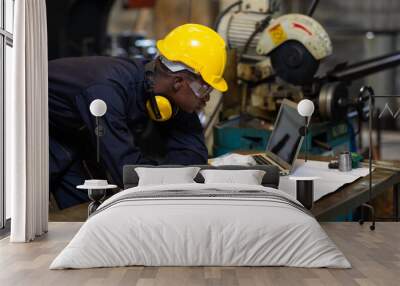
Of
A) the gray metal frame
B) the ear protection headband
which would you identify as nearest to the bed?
the gray metal frame

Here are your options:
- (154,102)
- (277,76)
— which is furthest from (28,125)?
(277,76)

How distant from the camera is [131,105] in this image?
4.86m

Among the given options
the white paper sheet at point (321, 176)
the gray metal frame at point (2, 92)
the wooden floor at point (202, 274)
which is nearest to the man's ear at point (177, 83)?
the white paper sheet at point (321, 176)

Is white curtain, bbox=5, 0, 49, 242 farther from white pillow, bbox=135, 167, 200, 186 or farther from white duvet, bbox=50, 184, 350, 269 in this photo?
white duvet, bbox=50, 184, 350, 269

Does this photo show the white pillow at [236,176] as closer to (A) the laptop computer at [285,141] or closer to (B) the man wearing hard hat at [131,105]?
(A) the laptop computer at [285,141]

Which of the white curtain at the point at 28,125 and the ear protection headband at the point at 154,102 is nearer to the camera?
the white curtain at the point at 28,125

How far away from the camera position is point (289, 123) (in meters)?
4.85

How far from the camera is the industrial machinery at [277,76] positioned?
17.4 feet

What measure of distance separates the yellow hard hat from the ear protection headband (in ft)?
0.87

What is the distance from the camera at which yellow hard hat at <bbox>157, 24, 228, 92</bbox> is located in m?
5.02

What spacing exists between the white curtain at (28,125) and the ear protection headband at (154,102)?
34.8 inches

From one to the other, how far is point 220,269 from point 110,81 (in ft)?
6.62

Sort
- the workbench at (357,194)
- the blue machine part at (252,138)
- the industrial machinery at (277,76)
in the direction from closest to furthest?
the workbench at (357,194)
the industrial machinery at (277,76)
the blue machine part at (252,138)

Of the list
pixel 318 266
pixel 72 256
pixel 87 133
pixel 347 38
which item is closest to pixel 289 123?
pixel 87 133
